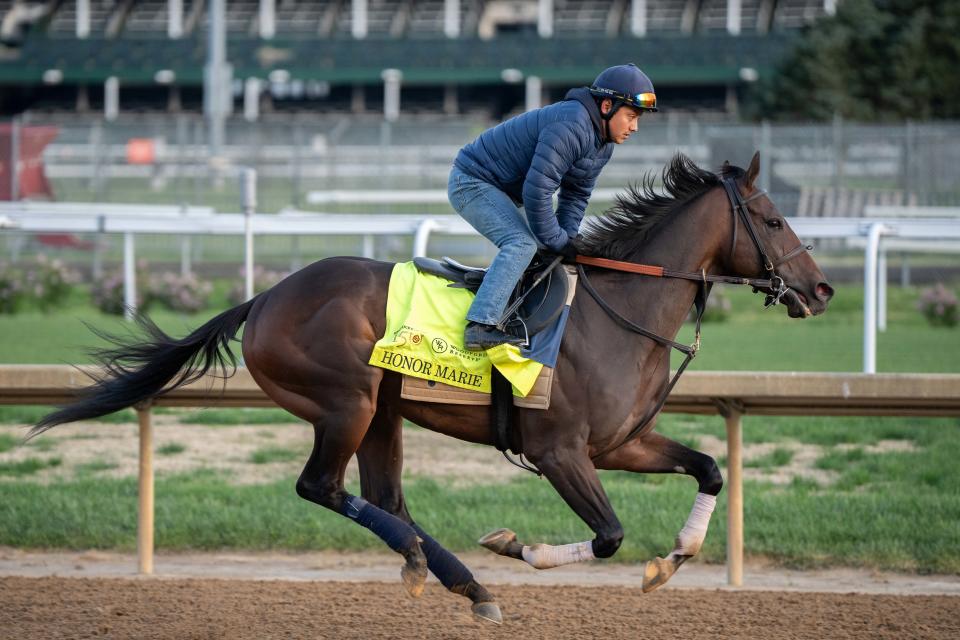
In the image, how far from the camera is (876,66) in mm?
26031

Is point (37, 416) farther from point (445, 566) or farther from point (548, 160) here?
point (548, 160)

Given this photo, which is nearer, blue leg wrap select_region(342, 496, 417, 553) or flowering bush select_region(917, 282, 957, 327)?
blue leg wrap select_region(342, 496, 417, 553)

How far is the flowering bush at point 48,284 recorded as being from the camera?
1437 centimetres

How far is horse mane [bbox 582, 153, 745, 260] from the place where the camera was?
5090 millimetres

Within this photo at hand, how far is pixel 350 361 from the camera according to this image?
195 inches

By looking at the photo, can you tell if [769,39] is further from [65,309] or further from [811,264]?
[811,264]

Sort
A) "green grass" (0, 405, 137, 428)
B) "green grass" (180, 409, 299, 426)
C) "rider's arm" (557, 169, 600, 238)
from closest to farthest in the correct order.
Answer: "rider's arm" (557, 169, 600, 238), "green grass" (180, 409, 299, 426), "green grass" (0, 405, 137, 428)

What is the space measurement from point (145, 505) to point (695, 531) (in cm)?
285

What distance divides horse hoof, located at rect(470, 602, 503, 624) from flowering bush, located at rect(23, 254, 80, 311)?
10.7 meters

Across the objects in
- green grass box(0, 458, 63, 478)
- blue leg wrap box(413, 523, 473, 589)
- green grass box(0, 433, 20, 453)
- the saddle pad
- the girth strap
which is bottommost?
green grass box(0, 458, 63, 478)

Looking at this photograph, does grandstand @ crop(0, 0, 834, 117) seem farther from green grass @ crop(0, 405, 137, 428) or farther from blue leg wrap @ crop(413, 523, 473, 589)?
blue leg wrap @ crop(413, 523, 473, 589)

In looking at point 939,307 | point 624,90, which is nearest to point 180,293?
point 939,307

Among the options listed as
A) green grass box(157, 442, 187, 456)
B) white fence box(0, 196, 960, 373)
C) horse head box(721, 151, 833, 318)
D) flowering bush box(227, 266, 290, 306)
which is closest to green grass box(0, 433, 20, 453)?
green grass box(157, 442, 187, 456)

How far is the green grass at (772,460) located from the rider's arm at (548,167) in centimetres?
361
